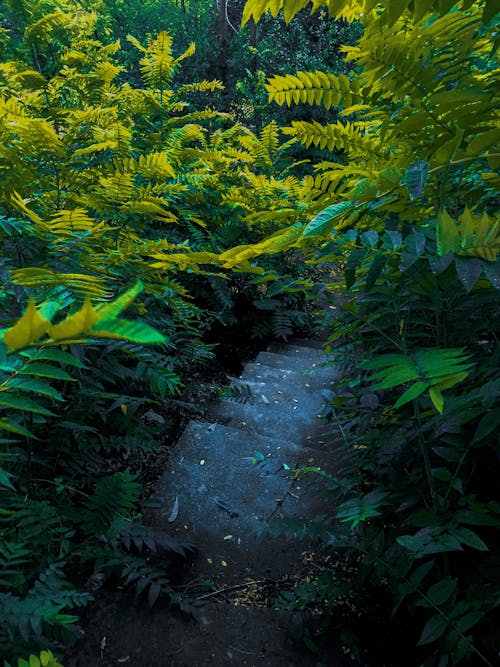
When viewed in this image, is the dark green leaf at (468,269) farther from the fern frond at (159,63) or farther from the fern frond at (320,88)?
the fern frond at (159,63)

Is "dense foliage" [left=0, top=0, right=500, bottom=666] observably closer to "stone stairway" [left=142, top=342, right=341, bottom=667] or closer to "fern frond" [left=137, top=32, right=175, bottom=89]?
"stone stairway" [left=142, top=342, right=341, bottom=667]

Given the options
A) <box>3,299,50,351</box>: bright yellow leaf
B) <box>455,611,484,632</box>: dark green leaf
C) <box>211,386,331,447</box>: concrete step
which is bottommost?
<box>211,386,331,447</box>: concrete step

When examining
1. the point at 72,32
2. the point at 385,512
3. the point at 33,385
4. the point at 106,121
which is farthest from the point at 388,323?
the point at 72,32

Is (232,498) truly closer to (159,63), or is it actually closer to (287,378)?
(287,378)

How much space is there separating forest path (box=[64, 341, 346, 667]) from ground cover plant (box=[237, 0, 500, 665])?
259 mm

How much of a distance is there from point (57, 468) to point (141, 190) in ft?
4.46

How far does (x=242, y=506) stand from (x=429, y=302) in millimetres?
1436

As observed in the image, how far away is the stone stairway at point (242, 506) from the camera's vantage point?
5.20 ft

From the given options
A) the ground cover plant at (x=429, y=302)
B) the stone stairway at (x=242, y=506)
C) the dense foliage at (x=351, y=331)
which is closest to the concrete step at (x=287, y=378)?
the stone stairway at (x=242, y=506)

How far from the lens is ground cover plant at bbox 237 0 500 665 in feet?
2.83

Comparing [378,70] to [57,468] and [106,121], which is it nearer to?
[57,468]

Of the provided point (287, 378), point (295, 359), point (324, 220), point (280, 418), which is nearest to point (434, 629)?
point (324, 220)

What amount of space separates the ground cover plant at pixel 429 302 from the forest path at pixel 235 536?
259mm

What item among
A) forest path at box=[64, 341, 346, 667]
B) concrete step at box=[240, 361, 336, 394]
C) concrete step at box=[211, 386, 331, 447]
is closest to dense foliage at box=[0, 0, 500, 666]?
forest path at box=[64, 341, 346, 667]
